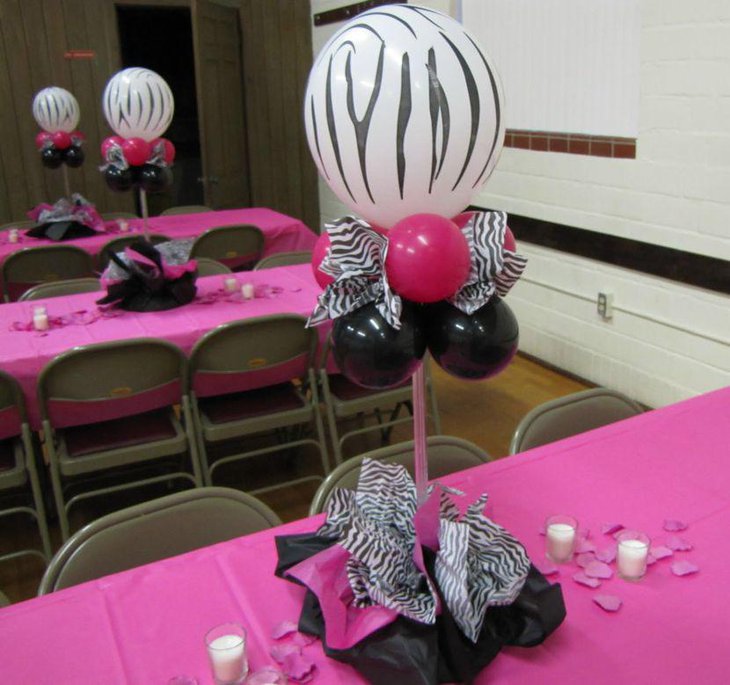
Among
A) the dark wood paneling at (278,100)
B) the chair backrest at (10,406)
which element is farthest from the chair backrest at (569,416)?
the dark wood paneling at (278,100)

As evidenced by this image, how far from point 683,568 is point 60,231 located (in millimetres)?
4070

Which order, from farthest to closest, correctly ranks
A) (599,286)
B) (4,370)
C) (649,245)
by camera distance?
(599,286), (649,245), (4,370)

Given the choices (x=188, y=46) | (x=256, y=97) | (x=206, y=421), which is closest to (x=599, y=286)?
(x=206, y=421)

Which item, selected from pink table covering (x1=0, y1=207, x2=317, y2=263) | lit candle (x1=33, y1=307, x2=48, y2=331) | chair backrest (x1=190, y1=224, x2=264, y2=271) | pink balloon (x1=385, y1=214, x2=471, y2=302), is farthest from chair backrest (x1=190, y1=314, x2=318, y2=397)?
pink table covering (x1=0, y1=207, x2=317, y2=263)

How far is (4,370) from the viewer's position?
2.31 m

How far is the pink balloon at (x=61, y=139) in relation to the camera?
478cm

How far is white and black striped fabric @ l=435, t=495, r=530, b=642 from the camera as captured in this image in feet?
3.63

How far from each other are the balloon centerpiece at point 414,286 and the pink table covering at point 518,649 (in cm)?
7

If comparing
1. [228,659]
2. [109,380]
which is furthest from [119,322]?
[228,659]

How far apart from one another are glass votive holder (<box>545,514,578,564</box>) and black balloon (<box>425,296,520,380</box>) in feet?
1.33

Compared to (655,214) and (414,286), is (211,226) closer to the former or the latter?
(655,214)

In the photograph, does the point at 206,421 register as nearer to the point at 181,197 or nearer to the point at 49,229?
the point at 49,229

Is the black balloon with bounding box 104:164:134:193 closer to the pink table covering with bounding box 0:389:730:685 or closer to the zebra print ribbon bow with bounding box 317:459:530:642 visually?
the pink table covering with bounding box 0:389:730:685

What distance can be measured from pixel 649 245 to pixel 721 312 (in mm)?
471
